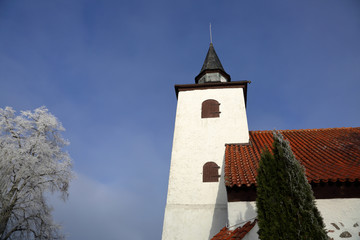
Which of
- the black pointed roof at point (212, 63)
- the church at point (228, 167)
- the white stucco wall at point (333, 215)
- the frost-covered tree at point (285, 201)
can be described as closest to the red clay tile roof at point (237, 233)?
the church at point (228, 167)

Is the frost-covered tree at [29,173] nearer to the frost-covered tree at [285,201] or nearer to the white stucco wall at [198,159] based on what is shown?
the white stucco wall at [198,159]

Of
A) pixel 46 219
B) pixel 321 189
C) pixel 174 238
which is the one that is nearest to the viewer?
pixel 321 189

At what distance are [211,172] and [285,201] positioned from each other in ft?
19.0

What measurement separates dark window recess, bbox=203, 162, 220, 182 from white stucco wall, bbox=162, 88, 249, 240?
7.1 inches

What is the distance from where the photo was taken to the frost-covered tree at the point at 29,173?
9898mm

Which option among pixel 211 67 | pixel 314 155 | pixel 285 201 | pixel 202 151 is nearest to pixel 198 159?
pixel 202 151

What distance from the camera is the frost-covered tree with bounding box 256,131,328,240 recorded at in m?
4.12

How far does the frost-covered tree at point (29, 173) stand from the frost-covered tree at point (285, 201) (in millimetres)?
10645

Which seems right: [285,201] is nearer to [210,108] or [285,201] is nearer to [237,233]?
[237,233]

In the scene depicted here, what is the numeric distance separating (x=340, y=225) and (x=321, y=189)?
992mm

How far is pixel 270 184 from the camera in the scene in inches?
191

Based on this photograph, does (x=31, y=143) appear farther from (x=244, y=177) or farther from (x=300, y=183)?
(x=300, y=183)

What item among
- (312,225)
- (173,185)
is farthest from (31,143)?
(312,225)

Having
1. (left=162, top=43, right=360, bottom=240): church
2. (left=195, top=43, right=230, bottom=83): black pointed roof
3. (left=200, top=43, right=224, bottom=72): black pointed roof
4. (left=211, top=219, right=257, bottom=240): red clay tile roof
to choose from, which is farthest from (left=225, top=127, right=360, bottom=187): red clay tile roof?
(left=200, top=43, right=224, bottom=72): black pointed roof
